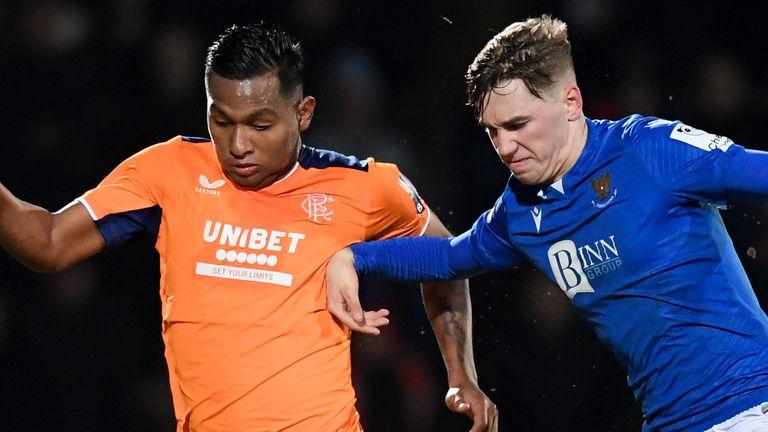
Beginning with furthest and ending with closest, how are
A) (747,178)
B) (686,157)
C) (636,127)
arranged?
(636,127) < (686,157) < (747,178)

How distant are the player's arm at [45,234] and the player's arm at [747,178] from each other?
1.26 metres

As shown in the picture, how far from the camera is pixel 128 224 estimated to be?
215cm

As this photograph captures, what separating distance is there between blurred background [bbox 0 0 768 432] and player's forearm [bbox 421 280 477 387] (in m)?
0.76

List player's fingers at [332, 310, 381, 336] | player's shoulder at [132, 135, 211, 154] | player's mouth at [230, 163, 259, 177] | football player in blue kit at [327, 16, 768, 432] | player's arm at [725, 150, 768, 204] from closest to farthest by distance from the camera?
player's arm at [725, 150, 768, 204] < football player in blue kit at [327, 16, 768, 432] < player's fingers at [332, 310, 381, 336] < player's mouth at [230, 163, 259, 177] < player's shoulder at [132, 135, 211, 154]

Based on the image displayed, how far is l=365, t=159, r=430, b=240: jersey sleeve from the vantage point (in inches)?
87.8

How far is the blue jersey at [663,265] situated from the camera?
1749 mm

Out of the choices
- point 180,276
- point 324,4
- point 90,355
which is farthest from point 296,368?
point 324,4

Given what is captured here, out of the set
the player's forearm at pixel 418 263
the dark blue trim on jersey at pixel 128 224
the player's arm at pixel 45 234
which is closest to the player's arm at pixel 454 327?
the player's forearm at pixel 418 263

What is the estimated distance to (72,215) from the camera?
2074 mm

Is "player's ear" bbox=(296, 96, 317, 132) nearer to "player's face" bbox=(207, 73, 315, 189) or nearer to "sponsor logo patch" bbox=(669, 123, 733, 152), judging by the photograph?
"player's face" bbox=(207, 73, 315, 189)

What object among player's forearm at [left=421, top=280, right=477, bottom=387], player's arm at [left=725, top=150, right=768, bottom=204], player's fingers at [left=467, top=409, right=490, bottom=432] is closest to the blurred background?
player's forearm at [left=421, top=280, right=477, bottom=387]

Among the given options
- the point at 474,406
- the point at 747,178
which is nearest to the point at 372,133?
the point at 474,406

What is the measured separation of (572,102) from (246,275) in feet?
2.50

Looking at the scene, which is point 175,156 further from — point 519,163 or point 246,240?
point 519,163
